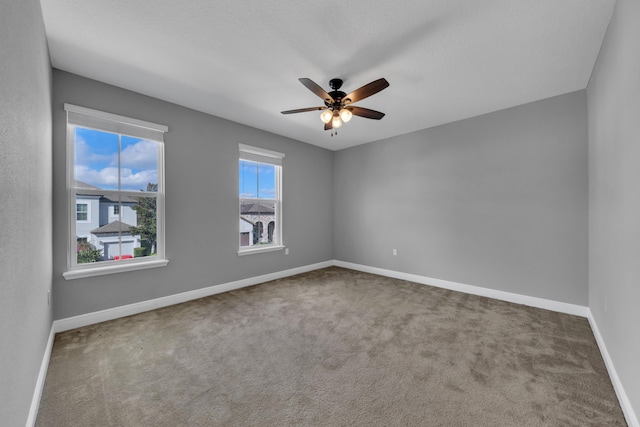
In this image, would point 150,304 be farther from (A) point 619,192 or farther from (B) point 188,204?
(A) point 619,192

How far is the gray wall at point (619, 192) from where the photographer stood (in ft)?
5.14

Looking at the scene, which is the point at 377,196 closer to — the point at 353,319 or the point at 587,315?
the point at 353,319

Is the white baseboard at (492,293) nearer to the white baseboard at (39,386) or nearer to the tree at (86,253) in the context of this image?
the tree at (86,253)

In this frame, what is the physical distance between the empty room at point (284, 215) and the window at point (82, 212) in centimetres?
3

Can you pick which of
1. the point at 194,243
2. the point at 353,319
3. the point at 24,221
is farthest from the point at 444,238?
the point at 24,221

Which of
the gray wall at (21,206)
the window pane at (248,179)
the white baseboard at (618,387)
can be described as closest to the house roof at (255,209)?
the window pane at (248,179)

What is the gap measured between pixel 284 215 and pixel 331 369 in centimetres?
321

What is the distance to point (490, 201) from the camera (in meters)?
3.81

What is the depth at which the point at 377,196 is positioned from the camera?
17.0ft

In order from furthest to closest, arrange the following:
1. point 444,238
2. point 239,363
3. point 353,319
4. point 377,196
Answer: point 377,196, point 444,238, point 353,319, point 239,363

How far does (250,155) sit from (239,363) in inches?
124

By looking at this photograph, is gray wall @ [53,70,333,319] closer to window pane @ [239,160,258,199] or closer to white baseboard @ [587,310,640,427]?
window pane @ [239,160,258,199]

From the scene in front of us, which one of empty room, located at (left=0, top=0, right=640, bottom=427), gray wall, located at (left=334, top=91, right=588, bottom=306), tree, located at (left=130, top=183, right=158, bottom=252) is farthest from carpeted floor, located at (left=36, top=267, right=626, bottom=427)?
tree, located at (left=130, top=183, right=158, bottom=252)

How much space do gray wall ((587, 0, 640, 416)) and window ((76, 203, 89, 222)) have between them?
181 inches
